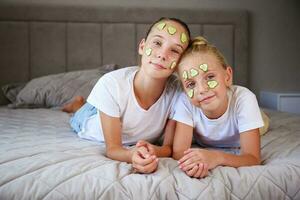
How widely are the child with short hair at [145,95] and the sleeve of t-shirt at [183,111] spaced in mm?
45

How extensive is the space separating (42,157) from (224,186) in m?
0.47

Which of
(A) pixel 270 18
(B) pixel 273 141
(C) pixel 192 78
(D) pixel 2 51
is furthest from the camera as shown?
(A) pixel 270 18

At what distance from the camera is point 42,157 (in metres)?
0.88

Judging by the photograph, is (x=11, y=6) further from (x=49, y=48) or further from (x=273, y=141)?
(x=273, y=141)

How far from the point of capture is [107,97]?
108cm

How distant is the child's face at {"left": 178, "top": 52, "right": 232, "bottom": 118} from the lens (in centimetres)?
100

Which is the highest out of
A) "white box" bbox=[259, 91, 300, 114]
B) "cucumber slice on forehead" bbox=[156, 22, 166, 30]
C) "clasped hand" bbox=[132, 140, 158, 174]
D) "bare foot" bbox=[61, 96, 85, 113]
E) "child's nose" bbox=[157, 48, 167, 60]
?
"cucumber slice on forehead" bbox=[156, 22, 166, 30]

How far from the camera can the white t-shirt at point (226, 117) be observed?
41.2 inches

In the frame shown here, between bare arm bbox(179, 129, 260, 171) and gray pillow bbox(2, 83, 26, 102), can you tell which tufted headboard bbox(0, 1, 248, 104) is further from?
bare arm bbox(179, 129, 260, 171)

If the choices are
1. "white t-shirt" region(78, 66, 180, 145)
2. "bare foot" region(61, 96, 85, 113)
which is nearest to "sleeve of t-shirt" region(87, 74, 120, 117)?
"white t-shirt" region(78, 66, 180, 145)

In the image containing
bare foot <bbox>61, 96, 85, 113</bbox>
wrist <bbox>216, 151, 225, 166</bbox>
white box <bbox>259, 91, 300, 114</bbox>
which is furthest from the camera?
white box <bbox>259, 91, 300, 114</bbox>

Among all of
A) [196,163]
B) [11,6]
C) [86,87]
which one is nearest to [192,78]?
[196,163]

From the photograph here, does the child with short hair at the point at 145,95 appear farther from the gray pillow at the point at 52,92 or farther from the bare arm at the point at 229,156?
the gray pillow at the point at 52,92

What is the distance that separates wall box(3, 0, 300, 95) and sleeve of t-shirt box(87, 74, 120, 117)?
186cm
